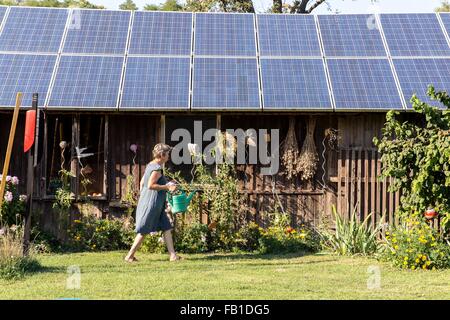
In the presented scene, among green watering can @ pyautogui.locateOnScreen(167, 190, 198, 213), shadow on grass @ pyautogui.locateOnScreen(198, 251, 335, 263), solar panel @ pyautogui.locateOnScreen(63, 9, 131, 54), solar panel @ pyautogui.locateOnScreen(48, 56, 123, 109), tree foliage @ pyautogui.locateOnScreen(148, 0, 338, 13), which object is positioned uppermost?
tree foliage @ pyautogui.locateOnScreen(148, 0, 338, 13)

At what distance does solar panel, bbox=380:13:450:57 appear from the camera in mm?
14539

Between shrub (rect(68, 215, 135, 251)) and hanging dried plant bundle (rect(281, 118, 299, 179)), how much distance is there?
294cm

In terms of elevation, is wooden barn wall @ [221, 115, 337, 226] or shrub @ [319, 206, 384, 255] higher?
wooden barn wall @ [221, 115, 337, 226]

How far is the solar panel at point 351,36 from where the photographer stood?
14523 millimetres

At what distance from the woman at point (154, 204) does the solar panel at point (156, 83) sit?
5.60 ft

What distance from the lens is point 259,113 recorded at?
43.7 feet

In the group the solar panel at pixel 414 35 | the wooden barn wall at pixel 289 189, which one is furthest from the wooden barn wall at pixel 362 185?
the solar panel at pixel 414 35

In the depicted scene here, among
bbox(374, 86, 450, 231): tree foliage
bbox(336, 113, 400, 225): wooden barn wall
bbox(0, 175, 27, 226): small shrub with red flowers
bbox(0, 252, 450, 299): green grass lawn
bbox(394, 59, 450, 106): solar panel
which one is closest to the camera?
bbox(0, 252, 450, 299): green grass lawn

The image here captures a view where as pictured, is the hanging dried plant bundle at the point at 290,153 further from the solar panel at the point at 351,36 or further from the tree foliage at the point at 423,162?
the tree foliage at the point at 423,162

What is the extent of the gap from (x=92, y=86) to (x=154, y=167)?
2.70 m

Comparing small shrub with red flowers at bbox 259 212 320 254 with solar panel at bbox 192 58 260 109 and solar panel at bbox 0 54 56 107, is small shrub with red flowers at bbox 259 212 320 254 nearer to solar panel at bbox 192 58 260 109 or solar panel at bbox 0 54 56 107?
solar panel at bbox 192 58 260 109

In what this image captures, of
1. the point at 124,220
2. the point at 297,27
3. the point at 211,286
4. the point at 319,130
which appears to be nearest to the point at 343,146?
the point at 319,130

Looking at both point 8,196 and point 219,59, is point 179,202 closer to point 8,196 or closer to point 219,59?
point 8,196

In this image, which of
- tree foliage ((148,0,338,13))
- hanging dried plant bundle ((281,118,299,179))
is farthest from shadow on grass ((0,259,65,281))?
tree foliage ((148,0,338,13))
